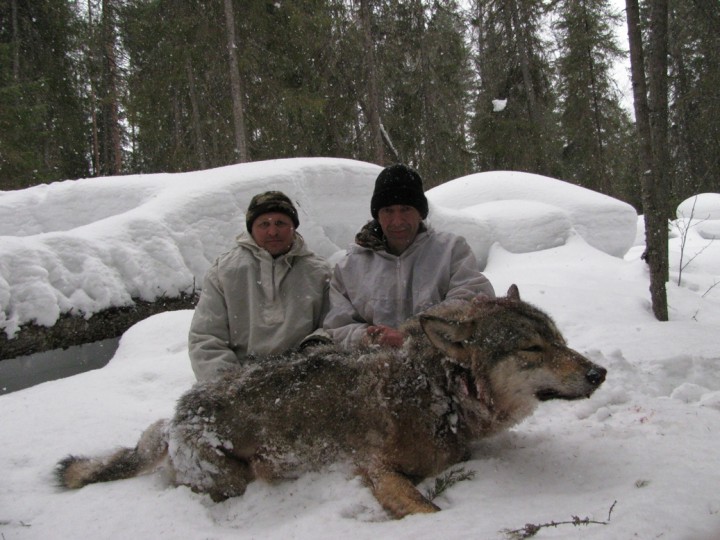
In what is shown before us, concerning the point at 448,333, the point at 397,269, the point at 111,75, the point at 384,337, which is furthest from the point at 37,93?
the point at 448,333

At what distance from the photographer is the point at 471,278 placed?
3455 millimetres

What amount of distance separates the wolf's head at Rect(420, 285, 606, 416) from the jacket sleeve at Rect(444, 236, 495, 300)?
2.26ft

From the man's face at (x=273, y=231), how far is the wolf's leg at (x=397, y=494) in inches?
81.5

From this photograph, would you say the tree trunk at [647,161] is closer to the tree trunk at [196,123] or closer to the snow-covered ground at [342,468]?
the snow-covered ground at [342,468]

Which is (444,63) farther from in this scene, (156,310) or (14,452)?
(14,452)

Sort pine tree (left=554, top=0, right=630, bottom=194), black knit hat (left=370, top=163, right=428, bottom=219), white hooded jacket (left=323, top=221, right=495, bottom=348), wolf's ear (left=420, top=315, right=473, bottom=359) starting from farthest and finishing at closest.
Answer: pine tree (left=554, top=0, right=630, bottom=194), black knit hat (left=370, top=163, right=428, bottom=219), white hooded jacket (left=323, top=221, right=495, bottom=348), wolf's ear (left=420, top=315, right=473, bottom=359)

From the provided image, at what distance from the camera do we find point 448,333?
8.23 feet

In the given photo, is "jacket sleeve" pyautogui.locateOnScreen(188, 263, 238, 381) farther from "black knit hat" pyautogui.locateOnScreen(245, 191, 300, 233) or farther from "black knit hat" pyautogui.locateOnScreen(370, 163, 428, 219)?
"black knit hat" pyautogui.locateOnScreen(370, 163, 428, 219)

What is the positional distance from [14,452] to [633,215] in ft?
33.6

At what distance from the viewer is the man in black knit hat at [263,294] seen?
373cm

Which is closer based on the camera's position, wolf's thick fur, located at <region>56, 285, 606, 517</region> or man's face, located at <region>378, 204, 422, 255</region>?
wolf's thick fur, located at <region>56, 285, 606, 517</region>

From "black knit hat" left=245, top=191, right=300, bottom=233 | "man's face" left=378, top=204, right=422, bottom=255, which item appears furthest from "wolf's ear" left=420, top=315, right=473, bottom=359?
"black knit hat" left=245, top=191, right=300, bottom=233

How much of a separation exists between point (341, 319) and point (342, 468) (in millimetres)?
1202

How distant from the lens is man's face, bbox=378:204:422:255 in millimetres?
3664
